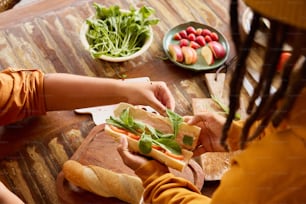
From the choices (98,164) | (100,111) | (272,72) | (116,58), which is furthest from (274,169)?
(116,58)

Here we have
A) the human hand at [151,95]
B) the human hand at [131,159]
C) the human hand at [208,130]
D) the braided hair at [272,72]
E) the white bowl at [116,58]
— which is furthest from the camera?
the white bowl at [116,58]

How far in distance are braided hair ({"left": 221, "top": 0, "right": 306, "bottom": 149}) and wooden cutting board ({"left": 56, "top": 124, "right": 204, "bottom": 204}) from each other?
453mm

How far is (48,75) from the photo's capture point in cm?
136

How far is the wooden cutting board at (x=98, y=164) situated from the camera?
120cm

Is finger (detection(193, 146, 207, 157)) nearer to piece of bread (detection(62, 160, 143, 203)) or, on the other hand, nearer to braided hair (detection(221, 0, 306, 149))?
piece of bread (detection(62, 160, 143, 203))

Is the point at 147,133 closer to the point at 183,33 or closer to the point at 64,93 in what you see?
the point at 64,93

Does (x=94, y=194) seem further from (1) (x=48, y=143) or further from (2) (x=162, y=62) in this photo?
(2) (x=162, y=62)

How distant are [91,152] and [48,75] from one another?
26cm

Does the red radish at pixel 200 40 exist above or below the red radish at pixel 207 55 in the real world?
above

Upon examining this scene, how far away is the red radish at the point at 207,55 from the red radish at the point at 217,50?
12 mm

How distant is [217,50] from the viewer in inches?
60.0

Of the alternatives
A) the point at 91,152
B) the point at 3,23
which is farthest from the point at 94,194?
the point at 3,23

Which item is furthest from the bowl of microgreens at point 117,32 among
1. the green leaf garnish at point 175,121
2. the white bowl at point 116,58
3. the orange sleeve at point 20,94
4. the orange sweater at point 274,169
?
the orange sweater at point 274,169

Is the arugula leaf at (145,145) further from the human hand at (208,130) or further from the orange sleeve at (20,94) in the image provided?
the orange sleeve at (20,94)
